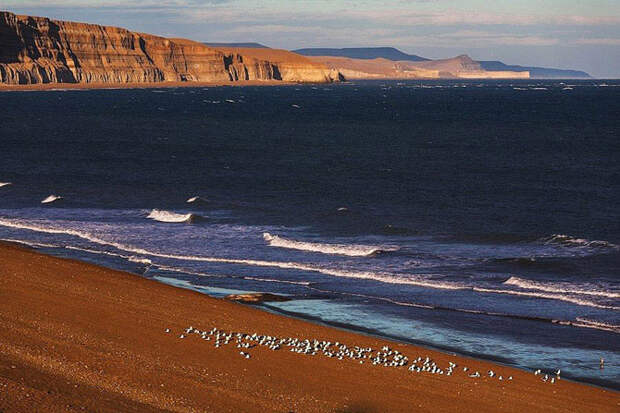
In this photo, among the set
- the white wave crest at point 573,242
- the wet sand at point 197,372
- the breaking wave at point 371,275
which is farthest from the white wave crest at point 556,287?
the wet sand at point 197,372

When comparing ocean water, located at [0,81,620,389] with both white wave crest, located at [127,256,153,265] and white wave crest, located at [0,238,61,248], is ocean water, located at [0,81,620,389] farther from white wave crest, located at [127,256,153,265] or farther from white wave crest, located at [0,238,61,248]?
white wave crest, located at [0,238,61,248]

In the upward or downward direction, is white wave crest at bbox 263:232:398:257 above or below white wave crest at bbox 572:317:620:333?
below

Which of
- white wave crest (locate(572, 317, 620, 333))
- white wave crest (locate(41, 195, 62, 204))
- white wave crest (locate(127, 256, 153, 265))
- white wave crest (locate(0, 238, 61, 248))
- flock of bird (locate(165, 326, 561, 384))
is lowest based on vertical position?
white wave crest (locate(41, 195, 62, 204))

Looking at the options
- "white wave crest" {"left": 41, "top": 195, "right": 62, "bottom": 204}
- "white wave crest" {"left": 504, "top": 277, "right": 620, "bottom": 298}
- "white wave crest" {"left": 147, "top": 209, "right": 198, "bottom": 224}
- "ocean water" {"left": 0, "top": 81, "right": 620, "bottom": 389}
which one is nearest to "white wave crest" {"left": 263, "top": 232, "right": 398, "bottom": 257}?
"ocean water" {"left": 0, "top": 81, "right": 620, "bottom": 389}

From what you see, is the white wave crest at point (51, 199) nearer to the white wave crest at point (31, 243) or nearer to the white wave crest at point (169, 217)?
the white wave crest at point (169, 217)

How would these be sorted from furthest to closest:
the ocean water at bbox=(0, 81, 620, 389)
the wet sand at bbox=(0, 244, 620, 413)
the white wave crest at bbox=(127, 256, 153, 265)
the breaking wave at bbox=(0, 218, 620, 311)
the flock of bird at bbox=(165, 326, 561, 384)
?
the white wave crest at bbox=(127, 256, 153, 265) < the breaking wave at bbox=(0, 218, 620, 311) < the ocean water at bbox=(0, 81, 620, 389) < the flock of bird at bbox=(165, 326, 561, 384) < the wet sand at bbox=(0, 244, 620, 413)

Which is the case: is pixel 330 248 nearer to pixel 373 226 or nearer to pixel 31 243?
pixel 373 226

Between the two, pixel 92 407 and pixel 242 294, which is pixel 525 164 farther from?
pixel 92 407

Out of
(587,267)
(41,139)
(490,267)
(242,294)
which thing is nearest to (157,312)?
(242,294)
